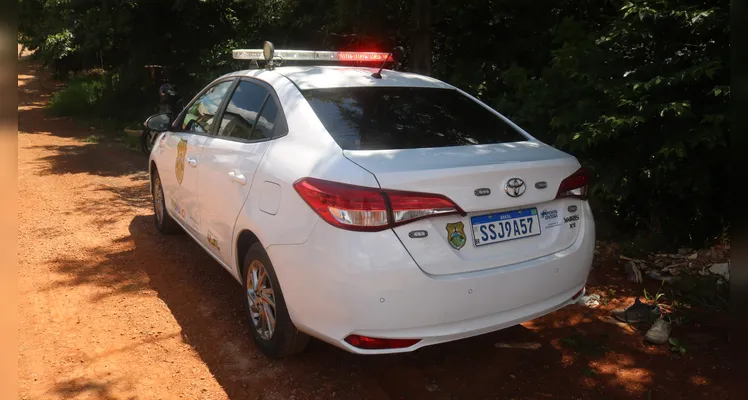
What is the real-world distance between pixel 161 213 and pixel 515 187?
4187 mm

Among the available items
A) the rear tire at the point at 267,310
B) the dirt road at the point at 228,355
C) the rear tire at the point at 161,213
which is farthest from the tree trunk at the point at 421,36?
the rear tire at the point at 267,310

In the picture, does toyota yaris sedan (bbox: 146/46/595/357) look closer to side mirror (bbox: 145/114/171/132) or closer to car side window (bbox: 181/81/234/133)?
car side window (bbox: 181/81/234/133)

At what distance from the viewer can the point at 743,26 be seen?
997mm

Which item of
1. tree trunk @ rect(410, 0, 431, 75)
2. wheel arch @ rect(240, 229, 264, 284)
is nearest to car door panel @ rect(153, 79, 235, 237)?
wheel arch @ rect(240, 229, 264, 284)

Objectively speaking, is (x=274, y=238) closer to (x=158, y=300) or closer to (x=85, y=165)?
(x=158, y=300)

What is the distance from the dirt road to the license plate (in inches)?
34.9

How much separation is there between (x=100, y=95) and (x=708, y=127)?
55.8ft

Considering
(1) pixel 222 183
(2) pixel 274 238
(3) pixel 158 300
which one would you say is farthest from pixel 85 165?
(2) pixel 274 238

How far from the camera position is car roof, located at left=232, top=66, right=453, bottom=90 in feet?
13.1

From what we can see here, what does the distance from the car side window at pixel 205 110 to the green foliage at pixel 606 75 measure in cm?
134

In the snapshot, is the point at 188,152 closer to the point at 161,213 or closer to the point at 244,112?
the point at 244,112

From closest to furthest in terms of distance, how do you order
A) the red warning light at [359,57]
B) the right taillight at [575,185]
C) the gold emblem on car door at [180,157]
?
the right taillight at [575,185], the red warning light at [359,57], the gold emblem on car door at [180,157]

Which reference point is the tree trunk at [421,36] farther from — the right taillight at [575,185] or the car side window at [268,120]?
the right taillight at [575,185]

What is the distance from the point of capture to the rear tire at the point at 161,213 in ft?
20.1
